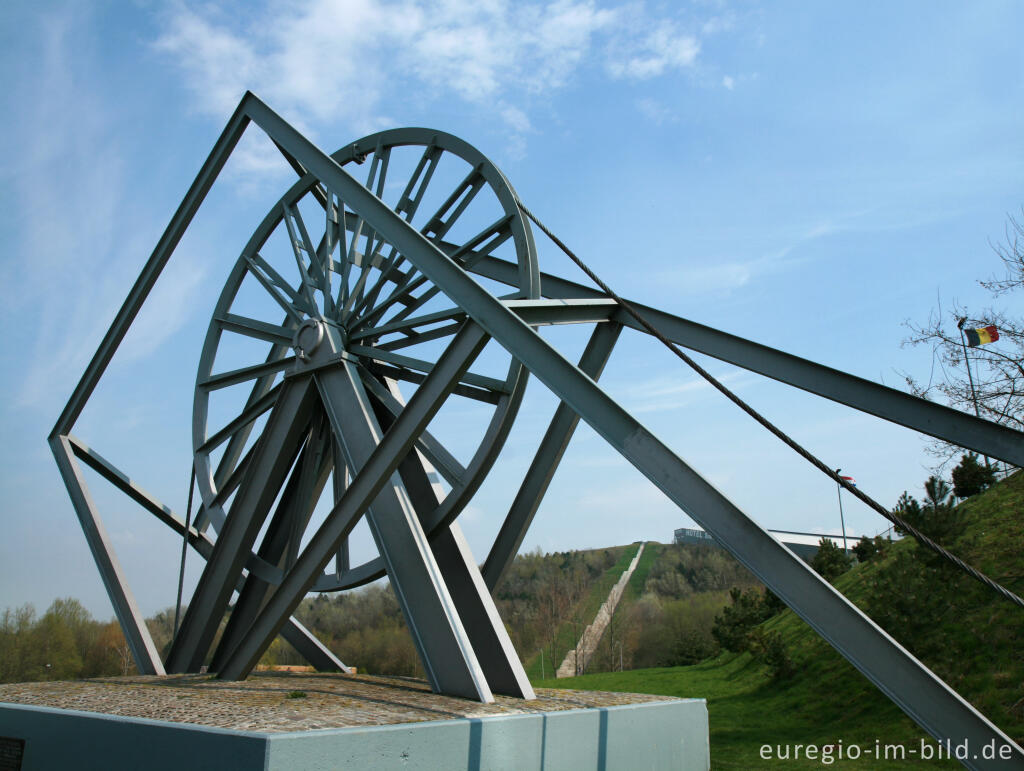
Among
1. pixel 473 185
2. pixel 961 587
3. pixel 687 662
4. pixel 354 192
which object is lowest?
pixel 687 662

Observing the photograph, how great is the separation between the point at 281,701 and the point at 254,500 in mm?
3409

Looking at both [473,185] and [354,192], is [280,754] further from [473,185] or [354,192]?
[473,185]

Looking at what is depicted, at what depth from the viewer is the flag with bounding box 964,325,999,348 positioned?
1484 cm

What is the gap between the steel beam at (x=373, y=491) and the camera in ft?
24.4

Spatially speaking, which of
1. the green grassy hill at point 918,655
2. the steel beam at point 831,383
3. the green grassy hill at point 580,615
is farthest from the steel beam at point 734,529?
the green grassy hill at point 580,615

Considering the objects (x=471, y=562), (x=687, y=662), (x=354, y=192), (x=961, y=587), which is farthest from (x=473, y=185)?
(x=687, y=662)

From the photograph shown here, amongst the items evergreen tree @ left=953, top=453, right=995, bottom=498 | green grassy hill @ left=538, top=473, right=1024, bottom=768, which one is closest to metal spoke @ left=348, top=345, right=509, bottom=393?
green grassy hill @ left=538, top=473, right=1024, bottom=768

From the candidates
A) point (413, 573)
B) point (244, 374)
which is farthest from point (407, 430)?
point (244, 374)

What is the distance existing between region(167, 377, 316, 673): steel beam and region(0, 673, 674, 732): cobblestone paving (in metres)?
1.04

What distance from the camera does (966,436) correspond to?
6426 millimetres

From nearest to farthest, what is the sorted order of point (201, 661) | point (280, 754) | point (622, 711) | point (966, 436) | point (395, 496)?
point (280, 754) < point (966, 436) < point (622, 711) < point (395, 496) < point (201, 661)

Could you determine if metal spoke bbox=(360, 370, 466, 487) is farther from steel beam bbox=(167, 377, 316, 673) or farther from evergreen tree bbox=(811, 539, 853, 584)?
evergreen tree bbox=(811, 539, 853, 584)

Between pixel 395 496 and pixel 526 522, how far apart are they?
80.6 inches

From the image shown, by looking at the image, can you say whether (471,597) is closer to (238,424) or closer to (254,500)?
(254,500)
